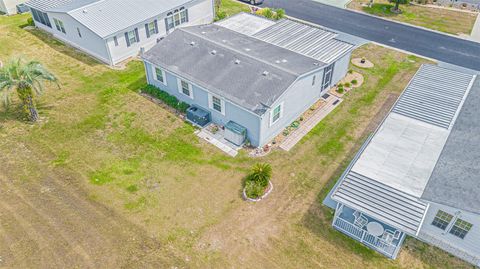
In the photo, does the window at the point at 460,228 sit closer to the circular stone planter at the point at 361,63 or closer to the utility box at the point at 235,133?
the utility box at the point at 235,133

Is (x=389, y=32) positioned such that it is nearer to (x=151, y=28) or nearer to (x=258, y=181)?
(x=151, y=28)

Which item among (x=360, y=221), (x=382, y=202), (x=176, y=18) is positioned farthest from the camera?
(x=176, y=18)

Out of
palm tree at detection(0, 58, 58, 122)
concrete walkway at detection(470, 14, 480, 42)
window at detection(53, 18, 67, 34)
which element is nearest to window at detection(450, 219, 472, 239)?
palm tree at detection(0, 58, 58, 122)

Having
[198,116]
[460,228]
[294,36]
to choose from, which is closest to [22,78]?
[198,116]

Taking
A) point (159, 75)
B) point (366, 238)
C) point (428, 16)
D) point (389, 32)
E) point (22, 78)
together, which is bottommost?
point (366, 238)

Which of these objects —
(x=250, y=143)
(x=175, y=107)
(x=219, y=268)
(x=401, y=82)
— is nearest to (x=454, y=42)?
(x=401, y=82)

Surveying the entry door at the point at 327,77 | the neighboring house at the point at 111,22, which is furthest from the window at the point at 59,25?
the entry door at the point at 327,77

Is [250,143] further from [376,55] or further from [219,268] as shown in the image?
[376,55]
